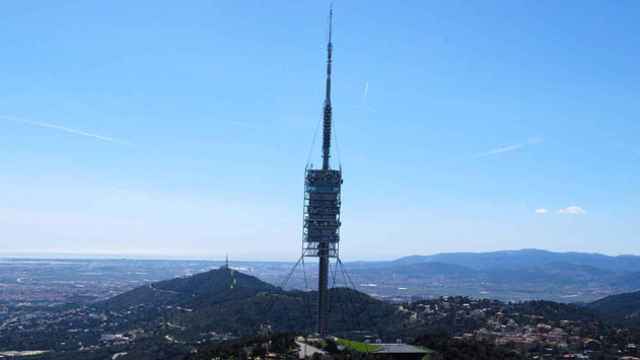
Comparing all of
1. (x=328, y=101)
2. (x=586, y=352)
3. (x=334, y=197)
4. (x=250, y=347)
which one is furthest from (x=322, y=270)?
(x=586, y=352)

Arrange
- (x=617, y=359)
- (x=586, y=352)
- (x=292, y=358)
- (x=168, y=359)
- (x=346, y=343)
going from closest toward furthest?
(x=292, y=358) → (x=346, y=343) → (x=617, y=359) → (x=586, y=352) → (x=168, y=359)

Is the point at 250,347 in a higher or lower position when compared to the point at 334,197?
lower

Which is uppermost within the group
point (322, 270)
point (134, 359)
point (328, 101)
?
point (328, 101)

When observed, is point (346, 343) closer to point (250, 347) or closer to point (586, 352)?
point (250, 347)

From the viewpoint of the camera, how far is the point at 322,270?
5300 inches

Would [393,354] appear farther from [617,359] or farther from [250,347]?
[617,359]

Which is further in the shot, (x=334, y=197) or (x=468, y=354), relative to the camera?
(x=334, y=197)

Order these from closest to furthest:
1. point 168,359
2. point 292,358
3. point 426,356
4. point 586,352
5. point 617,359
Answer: point 292,358, point 426,356, point 617,359, point 586,352, point 168,359

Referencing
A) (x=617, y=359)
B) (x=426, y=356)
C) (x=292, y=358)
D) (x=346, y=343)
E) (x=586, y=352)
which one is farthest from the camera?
(x=586, y=352)

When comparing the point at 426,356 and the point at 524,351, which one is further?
the point at 524,351

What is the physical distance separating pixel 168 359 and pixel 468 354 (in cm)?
9089

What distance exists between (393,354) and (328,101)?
146ft

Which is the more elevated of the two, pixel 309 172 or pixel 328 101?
pixel 328 101

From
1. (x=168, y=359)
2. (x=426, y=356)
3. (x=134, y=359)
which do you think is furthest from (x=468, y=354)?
(x=134, y=359)
